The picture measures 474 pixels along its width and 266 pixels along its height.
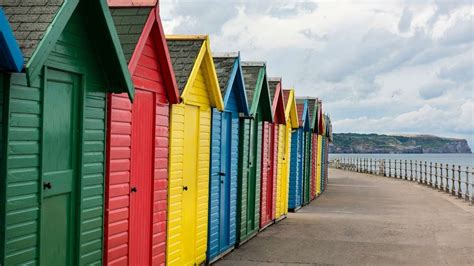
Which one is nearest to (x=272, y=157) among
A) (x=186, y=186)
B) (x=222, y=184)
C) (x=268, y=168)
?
(x=268, y=168)

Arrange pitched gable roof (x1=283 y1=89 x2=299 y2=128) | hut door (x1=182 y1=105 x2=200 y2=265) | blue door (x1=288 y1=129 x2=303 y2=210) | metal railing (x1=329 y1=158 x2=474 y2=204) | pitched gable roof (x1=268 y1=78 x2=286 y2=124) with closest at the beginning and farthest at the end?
hut door (x1=182 y1=105 x2=200 y2=265) < pitched gable roof (x1=268 y1=78 x2=286 y2=124) < pitched gable roof (x1=283 y1=89 x2=299 y2=128) < blue door (x1=288 y1=129 x2=303 y2=210) < metal railing (x1=329 y1=158 x2=474 y2=204)

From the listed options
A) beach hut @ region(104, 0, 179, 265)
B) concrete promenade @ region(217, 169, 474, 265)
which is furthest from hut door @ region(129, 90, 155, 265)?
concrete promenade @ region(217, 169, 474, 265)

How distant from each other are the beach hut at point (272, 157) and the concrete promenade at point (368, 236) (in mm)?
447

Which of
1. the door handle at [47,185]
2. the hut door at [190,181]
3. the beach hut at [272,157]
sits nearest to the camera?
the door handle at [47,185]

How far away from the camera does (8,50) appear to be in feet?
14.0

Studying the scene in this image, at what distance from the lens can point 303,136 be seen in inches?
864

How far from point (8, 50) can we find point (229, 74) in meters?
7.30

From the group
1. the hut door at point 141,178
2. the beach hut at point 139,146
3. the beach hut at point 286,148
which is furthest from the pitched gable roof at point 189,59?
the beach hut at point 286,148

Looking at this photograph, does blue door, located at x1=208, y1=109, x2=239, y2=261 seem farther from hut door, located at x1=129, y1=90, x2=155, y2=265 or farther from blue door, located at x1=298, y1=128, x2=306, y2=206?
blue door, located at x1=298, y1=128, x2=306, y2=206

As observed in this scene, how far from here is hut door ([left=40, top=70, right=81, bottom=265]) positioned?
5340mm

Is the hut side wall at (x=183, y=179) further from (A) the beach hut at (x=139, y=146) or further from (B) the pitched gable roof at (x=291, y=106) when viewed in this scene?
(B) the pitched gable roof at (x=291, y=106)

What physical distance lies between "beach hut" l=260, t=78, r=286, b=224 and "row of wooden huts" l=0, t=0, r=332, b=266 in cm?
264

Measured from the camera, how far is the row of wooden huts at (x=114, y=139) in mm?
4891

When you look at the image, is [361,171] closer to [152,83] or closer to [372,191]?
[372,191]
